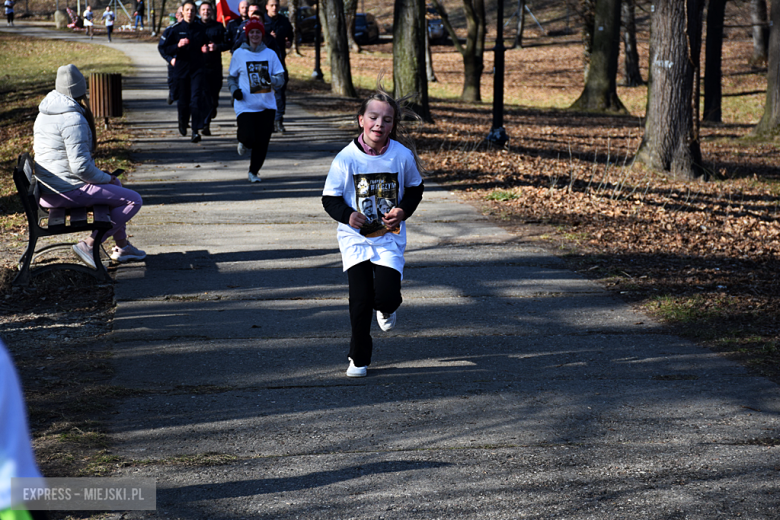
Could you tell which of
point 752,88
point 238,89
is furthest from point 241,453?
point 752,88

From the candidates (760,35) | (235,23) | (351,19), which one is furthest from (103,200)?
(351,19)

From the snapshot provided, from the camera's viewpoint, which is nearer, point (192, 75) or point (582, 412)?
point (582, 412)

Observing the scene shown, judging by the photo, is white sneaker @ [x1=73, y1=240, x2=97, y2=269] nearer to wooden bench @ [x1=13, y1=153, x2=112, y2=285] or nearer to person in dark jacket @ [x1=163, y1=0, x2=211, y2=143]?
wooden bench @ [x1=13, y1=153, x2=112, y2=285]

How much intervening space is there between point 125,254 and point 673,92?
8353 mm

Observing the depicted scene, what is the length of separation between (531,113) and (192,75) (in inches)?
475

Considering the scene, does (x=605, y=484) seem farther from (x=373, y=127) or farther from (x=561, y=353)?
(x=373, y=127)

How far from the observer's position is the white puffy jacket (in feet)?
21.1

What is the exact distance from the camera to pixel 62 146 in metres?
6.54

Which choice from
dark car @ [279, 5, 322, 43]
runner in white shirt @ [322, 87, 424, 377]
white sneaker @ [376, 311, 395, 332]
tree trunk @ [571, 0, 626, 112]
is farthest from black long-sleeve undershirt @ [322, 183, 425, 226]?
dark car @ [279, 5, 322, 43]

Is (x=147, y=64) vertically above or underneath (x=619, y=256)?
above

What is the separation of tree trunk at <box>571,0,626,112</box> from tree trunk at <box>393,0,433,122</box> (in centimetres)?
862

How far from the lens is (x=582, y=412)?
446 centimetres

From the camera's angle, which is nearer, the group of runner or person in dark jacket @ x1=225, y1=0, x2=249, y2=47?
person in dark jacket @ x1=225, y1=0, x2=249, y2=47

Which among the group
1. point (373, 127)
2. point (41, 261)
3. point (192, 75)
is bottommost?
point (41, 261)
